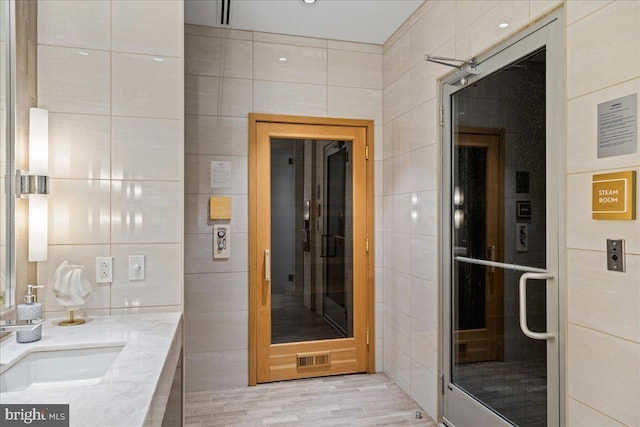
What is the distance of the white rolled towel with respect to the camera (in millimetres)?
1826

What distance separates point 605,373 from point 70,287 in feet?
7.04

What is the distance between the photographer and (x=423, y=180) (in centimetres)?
280

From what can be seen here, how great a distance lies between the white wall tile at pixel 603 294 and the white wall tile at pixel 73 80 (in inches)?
85.6

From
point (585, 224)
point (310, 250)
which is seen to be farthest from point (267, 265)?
point (585, 224)

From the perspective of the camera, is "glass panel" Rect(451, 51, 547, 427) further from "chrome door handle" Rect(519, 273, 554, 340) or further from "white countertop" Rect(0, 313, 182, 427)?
"white countertop" Rect(0, 313, 182, 427)

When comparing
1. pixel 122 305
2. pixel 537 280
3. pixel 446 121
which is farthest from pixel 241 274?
pixel 537 280

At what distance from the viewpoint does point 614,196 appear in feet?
4.75

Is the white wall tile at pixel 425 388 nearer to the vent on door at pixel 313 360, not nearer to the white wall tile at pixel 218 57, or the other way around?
the vent on door at pixel 313 360

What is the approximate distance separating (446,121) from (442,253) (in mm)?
817

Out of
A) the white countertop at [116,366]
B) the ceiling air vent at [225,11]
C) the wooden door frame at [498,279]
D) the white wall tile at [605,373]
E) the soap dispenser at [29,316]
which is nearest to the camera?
the white countertop at [116,366]

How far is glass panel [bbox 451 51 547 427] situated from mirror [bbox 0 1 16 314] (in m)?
2.19

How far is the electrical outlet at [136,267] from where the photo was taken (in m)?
2.03

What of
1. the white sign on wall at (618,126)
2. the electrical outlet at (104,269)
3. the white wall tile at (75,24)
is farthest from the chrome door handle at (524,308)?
the white wall tile at (75,24)

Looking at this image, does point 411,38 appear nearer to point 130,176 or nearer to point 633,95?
point 633,95
